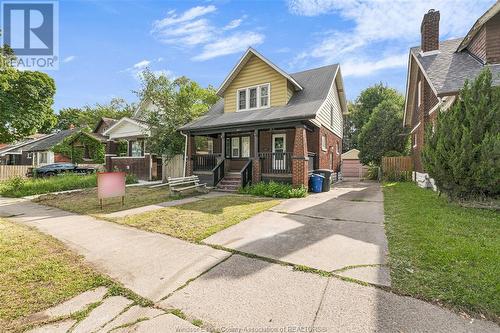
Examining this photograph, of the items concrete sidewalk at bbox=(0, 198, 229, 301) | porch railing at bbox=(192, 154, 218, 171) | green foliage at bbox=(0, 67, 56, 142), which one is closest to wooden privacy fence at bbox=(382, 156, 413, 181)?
porch railing at bbox=(192, 154, 218, 171)

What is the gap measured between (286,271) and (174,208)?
18.0 ft

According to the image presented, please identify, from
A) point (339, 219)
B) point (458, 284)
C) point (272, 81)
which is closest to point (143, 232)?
point (339, 219)

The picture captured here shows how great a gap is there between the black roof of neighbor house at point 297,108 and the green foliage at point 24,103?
55.8ft

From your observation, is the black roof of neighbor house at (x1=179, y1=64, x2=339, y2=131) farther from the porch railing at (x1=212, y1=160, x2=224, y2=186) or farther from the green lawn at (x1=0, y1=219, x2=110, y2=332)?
the green lawn at (x1=0, y1=219, x2=110, y2=332)

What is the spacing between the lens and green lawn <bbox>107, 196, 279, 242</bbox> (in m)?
5.57

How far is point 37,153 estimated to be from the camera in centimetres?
3189

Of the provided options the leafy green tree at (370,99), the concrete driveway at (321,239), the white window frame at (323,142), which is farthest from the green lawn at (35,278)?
the leafy green tree at (370,99)

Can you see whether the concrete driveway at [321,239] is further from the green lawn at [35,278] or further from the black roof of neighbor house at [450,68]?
the black roof of neighbor house at [450,68]

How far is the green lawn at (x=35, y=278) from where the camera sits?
271cm

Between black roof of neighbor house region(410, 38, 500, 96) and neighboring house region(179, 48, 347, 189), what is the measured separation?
4679 mm

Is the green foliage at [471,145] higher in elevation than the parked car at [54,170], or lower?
higher

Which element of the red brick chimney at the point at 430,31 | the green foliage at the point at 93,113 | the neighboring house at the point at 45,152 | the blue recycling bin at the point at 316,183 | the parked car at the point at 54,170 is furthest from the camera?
the green foliage at the point at 93,113

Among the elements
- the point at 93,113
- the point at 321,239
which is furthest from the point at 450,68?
the point at 93,113

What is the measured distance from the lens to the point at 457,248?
4160 millimetres
